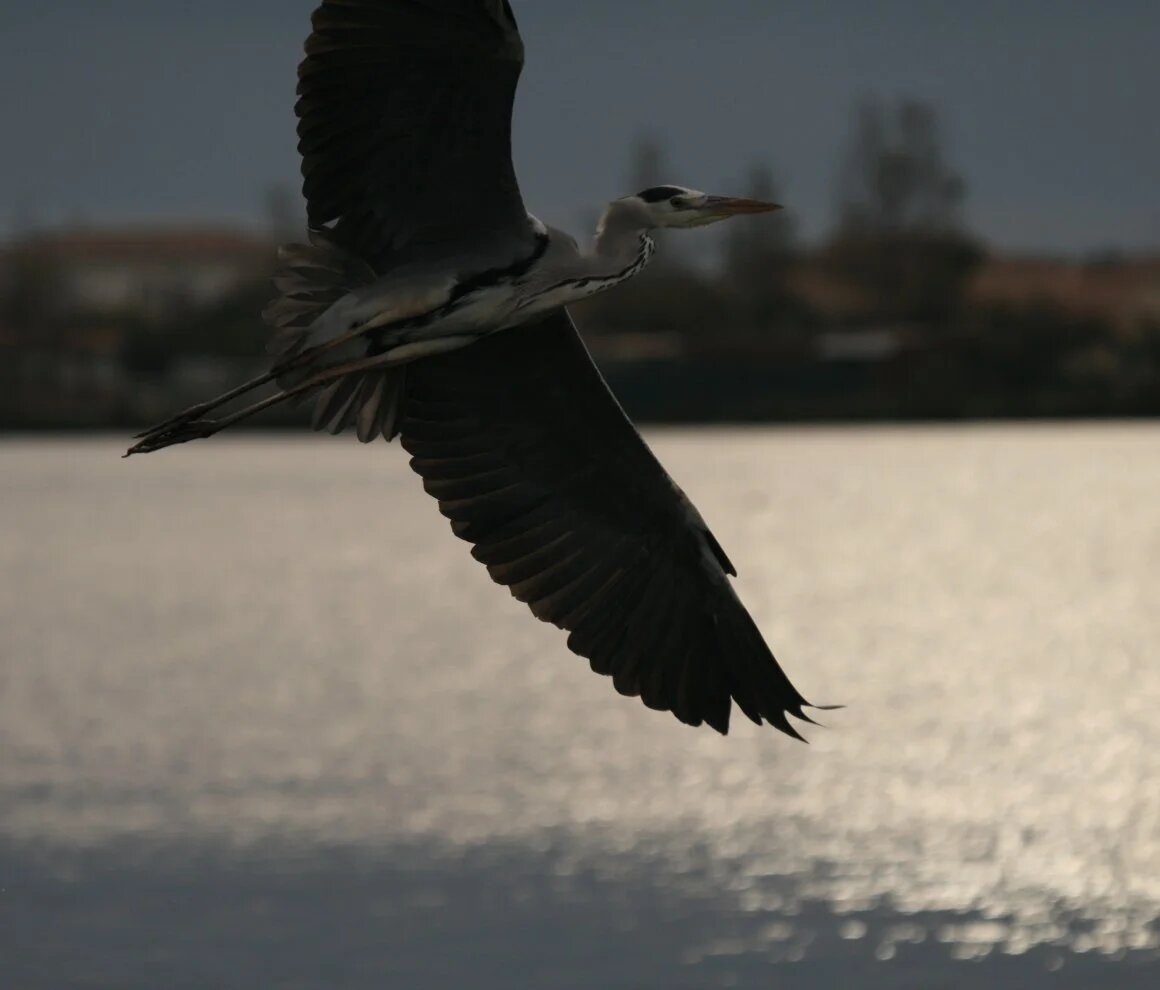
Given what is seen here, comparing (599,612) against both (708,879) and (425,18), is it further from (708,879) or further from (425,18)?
(708,879)

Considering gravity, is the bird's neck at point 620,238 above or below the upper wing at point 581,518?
above

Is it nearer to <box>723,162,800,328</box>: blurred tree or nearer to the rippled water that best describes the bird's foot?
the rippled water

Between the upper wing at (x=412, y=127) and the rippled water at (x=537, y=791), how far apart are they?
377 inches

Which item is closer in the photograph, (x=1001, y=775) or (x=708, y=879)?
(x=708, y=879)

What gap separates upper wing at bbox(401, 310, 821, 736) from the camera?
987 cm

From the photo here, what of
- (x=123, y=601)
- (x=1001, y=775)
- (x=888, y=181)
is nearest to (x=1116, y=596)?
(x=123, y=601)

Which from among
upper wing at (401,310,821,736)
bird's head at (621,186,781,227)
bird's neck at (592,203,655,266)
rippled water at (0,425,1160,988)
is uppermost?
bird's head at (621,186,781,227)

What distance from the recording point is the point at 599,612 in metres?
10.0

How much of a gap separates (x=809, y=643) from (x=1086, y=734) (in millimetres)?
12585

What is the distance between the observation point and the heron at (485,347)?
8.97 meters

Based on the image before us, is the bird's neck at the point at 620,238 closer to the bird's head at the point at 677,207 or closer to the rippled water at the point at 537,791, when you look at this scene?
the bird's head at the point at 677,207

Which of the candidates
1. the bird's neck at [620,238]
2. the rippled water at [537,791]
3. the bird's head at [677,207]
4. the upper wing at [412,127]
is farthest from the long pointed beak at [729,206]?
the rippled water at [537,791]

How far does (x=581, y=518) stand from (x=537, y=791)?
621 inches

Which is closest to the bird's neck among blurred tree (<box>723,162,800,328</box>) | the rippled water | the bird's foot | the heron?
the heron
